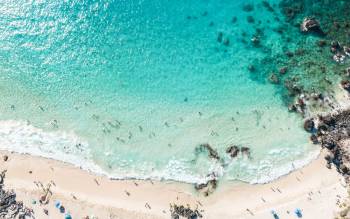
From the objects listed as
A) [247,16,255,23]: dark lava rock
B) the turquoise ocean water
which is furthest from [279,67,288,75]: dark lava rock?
[247,16,255,23]: dark lava rock

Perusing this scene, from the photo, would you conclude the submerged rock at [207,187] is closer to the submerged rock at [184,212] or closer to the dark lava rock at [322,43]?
the submerged rock at [184,212]

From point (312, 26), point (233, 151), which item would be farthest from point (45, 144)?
point (312, 26)

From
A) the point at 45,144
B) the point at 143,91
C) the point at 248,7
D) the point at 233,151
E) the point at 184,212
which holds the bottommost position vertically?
the point at 184,212

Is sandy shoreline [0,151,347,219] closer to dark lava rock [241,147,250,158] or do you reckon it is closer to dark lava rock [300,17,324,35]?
dark lava rock [241,147,250,158]

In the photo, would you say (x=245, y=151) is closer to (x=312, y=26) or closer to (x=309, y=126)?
(x=309, y=126)

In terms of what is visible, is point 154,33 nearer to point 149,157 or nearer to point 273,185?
point 149,157

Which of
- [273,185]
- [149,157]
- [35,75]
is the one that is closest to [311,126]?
[273,185]

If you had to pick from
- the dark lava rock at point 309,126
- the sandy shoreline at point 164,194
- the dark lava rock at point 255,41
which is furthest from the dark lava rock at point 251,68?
the sandy shoreline at point 164,194
